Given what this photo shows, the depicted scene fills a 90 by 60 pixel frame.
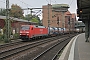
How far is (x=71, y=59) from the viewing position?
1234cm

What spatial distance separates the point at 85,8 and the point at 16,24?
99.7ft

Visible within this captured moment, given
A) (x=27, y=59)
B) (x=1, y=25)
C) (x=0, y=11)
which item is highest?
(x=0, y=11)

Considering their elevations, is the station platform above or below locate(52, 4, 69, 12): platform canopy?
below

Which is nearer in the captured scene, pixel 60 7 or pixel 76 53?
pixel 76 53

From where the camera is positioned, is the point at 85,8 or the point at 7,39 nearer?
the point at 85,8

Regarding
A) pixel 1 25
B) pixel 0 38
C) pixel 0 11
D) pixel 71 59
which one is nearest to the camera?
pixel 71 59

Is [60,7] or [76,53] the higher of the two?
[60,7]

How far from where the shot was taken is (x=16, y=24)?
50.5 meters

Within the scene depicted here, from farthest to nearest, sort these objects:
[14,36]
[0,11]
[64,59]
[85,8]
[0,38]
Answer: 1. [0,11]
2. [14,36]
3. [0,38]
4. [85,8]
5. [64,59]

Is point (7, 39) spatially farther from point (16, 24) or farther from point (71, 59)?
point (16, 24)

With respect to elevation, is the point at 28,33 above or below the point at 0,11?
below

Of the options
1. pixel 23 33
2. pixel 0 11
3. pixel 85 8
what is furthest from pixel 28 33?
pixel 0 11

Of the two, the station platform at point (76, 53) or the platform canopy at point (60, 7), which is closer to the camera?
the station platform at point (76, 53)

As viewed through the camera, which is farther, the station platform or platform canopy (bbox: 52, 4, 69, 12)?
platform canopy (bbox: 52, 4, 69, 12)
